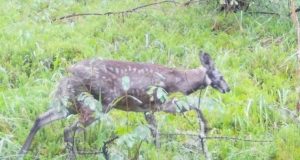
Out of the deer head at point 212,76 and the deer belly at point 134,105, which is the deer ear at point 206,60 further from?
the deer belly at point 134,105

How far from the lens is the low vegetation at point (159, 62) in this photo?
19.3 ft

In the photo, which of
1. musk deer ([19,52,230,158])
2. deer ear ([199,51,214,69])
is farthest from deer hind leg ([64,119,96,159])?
deer ear ([199,51,214,69])

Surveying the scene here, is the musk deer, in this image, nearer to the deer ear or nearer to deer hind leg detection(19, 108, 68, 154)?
deer hind leg detection(19, 108, 68, 154)

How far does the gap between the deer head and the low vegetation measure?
185 millimetres

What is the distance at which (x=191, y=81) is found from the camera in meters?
6.49

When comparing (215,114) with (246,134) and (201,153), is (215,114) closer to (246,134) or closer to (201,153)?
(246,134)

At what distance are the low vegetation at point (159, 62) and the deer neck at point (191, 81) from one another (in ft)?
0.93

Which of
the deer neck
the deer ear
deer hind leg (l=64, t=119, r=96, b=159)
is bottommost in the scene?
deer hind leg (l=64, t=119, r=96, b=159)

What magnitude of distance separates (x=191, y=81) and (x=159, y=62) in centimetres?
178

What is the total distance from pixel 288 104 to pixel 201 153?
1.71 metres

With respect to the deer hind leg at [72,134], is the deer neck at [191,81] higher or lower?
higher

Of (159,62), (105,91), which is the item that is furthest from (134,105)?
(159,62)

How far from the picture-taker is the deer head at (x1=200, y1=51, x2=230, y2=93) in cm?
652

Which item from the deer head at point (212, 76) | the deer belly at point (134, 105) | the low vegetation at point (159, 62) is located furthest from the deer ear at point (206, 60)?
the deer belly at point (134, 105)
